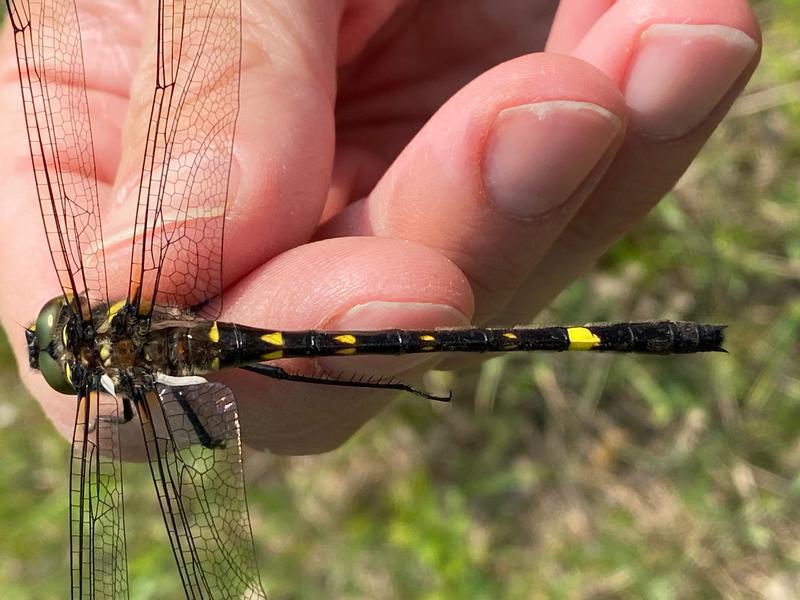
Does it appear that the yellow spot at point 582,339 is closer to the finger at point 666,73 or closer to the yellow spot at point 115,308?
the finger at point 666,73

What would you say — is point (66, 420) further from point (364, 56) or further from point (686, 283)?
point (686, 283)

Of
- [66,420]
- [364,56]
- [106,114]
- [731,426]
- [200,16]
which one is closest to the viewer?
[200,16]

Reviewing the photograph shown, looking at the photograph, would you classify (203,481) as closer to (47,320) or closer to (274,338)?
(274,338)

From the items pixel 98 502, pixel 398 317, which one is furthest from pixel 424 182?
pixel 98 502

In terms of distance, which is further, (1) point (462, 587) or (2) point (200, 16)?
(1) point (462, 587)

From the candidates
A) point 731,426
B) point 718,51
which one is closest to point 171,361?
point 718,51

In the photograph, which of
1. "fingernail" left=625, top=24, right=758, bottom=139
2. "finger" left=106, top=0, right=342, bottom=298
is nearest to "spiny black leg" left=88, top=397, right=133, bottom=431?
"finger" left=106, top=0, right=342, bottom=298

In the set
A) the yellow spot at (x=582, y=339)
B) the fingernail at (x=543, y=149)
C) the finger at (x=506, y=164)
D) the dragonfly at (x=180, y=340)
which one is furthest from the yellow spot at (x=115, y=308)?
the yellow spot at (x=582, y=339)
